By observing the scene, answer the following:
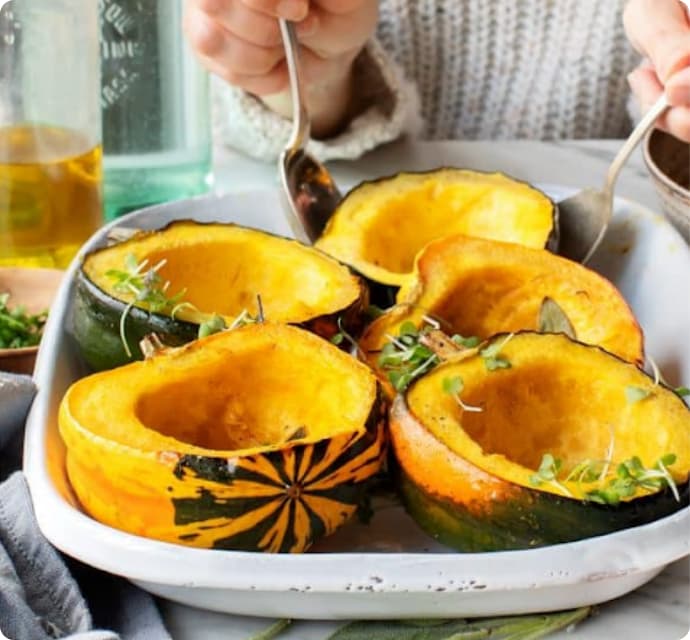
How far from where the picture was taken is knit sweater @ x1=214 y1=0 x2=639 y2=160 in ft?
4.47

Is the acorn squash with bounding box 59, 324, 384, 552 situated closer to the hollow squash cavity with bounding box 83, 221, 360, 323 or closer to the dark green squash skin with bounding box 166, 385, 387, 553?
the dark green squash skin with bounding box 166, 385, 387, 553

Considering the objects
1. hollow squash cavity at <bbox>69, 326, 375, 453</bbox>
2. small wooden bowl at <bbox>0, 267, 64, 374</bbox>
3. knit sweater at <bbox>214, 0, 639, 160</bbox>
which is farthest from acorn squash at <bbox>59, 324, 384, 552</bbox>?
knit sweater at <bbox>214, 0, 639, 160</bbox>

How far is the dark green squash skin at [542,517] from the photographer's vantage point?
1.95 ft

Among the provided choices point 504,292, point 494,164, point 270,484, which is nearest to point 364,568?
point 270,484

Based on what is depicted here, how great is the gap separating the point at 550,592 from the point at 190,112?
621mm

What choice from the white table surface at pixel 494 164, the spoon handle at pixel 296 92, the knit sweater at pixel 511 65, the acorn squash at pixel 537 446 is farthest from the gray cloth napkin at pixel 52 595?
the knit sweater at pixel 511 65

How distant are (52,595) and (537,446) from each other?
0.83ft

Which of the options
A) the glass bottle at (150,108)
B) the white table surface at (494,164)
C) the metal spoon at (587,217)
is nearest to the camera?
the metal spoon at (587,217)

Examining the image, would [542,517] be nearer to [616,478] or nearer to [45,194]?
[616,478]

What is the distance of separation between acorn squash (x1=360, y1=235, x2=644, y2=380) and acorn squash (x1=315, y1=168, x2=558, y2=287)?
2.8 inches

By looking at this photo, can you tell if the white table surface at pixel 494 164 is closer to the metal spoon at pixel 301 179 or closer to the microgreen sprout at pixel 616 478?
the metal spoon at pixel 301 179

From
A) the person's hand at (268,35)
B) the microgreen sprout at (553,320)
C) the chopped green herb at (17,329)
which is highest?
the person's hand at (268,35)

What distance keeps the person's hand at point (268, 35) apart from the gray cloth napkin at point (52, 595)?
42cm

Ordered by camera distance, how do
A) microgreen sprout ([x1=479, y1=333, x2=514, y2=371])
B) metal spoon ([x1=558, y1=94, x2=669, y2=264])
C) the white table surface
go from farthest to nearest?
1. the white table surface
2. metal spoon ([x1=558, y1=94, x2=669, y2=264])
3. microgreen sprout ([x1=479, y1=333, x2=514, y2=371])
